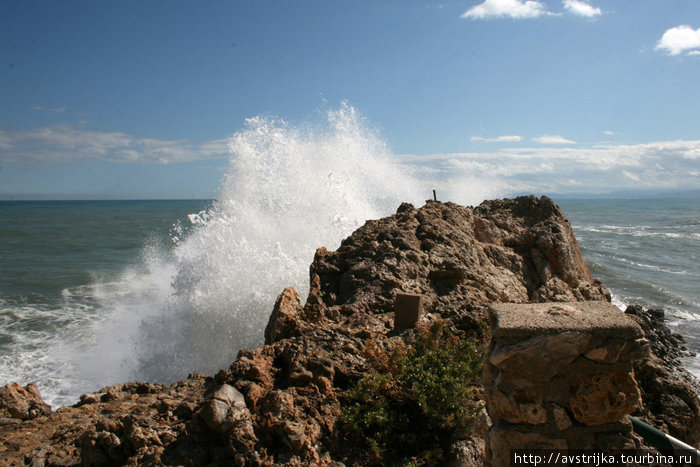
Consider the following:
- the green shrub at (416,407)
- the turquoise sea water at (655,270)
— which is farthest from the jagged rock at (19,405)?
the turquoise sea water at (655,270)

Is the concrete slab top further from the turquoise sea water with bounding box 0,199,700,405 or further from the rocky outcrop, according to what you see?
the turquoise sea water with bounding box 0,199,700,405

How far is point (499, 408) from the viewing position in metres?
2.41

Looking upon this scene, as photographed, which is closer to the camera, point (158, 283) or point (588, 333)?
point (588, 333)

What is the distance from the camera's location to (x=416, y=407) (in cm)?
347

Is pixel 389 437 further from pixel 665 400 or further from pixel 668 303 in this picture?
pixel 668 303

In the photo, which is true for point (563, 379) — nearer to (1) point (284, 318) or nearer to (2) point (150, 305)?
(1) point (284, 318)

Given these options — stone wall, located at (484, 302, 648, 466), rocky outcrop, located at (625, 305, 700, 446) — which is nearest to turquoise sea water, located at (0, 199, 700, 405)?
rocky outcrop, located at (625, 305, 700, 446)

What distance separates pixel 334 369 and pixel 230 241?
6721 mm

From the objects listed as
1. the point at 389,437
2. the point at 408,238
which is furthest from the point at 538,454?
the point at 408,238

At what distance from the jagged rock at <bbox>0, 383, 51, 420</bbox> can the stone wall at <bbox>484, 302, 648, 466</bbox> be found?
12.5ft

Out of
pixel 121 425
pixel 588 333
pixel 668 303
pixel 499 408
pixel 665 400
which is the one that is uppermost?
pixel 588 333

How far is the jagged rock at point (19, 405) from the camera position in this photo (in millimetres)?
4090

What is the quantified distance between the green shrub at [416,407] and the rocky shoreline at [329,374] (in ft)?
0.36

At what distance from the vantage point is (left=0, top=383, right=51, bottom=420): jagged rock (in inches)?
161
